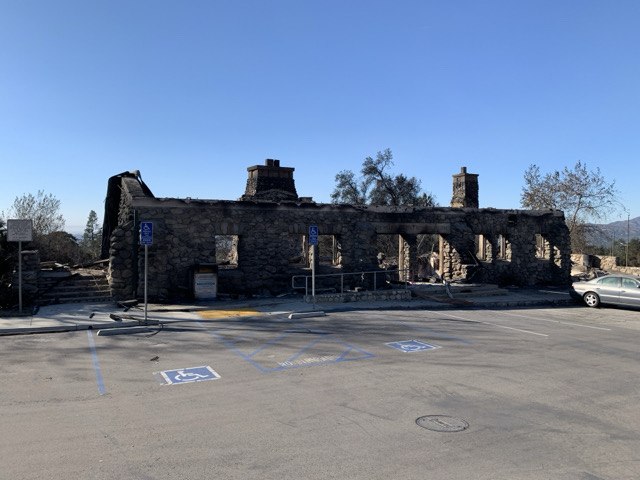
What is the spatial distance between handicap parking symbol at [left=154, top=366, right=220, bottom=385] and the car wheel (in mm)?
15332

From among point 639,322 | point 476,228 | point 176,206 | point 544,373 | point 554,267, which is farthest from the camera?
point 554,267

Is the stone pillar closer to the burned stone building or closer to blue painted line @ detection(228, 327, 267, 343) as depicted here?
the burned stone building

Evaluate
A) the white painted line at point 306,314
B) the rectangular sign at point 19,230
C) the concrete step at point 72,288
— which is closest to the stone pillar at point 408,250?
the white painted line at point 306,314

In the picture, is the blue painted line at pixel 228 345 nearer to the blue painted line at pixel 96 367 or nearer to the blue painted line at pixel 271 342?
the blue painted line at pixel 271 342

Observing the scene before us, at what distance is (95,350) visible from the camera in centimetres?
962

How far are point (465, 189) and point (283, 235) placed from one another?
1251cm

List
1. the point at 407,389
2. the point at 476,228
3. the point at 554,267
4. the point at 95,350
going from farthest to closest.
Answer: the point at 554,267 → the point at 476,228 → the point at 95,350 → the point at 407,389

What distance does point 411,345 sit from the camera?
34.2 ft

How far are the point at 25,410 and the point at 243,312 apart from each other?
8.31m

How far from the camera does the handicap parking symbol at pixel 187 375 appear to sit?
768 centimetres

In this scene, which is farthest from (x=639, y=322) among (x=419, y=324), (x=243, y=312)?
(x=243, y=312)

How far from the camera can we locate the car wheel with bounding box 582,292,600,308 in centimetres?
1758

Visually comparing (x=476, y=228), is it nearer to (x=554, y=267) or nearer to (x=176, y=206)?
(x=554, y=267)

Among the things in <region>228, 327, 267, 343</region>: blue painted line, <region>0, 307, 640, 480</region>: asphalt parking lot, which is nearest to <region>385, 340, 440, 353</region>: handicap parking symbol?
<region>0, 307, 640, 480</region>: asphalt parking lot
